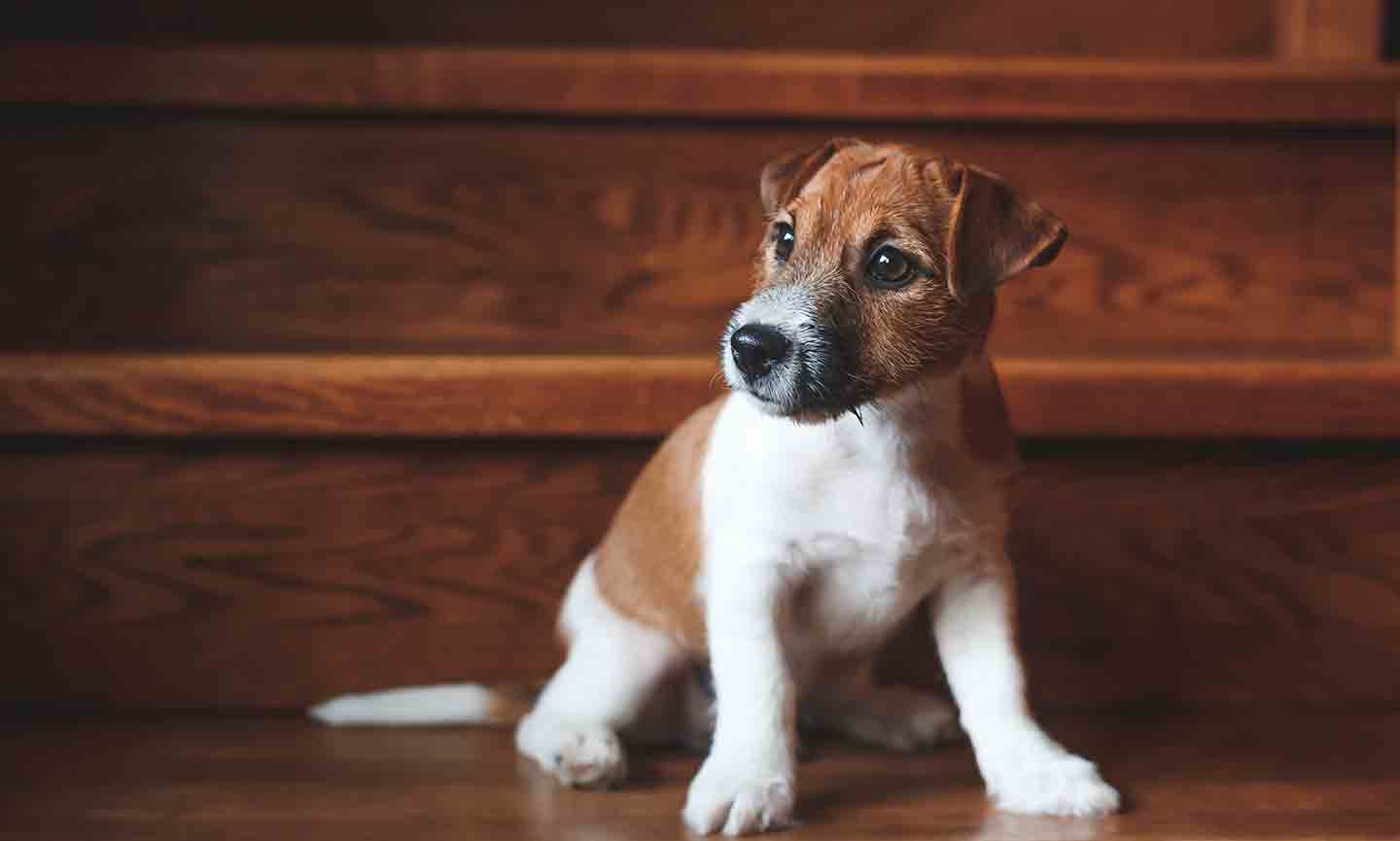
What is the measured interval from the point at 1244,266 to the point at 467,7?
1301 millimetres

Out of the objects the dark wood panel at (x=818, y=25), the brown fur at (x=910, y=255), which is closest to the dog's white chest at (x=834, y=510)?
the brown fur at (x=910, y=255)

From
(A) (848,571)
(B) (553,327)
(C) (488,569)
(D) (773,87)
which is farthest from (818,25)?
(A) (848,571)

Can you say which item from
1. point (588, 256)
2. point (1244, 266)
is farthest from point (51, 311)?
point (1244, 266)

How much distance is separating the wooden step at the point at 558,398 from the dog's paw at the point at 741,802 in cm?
50

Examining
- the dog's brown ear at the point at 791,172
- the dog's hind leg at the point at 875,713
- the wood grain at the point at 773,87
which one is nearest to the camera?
the dog's brown ear at the point at 791,172

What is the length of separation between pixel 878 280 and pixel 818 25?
3.81 ft

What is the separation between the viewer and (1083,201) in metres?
2.03

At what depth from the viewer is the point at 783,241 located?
1.41 metres

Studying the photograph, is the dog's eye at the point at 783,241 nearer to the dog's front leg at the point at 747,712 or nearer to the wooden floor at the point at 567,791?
the dog's front leg at the point at 747,712

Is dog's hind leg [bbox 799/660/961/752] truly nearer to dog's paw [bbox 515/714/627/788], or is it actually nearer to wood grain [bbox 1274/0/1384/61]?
dog's paw [bbox 515/714/627/788]

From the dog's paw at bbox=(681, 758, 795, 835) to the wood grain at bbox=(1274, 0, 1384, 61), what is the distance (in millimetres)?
1460

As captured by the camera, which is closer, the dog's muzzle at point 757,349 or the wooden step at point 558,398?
the dog's muzzle at point 757,349

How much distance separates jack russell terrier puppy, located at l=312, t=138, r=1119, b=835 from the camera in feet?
4.29

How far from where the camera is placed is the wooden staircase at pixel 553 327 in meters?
1.67
